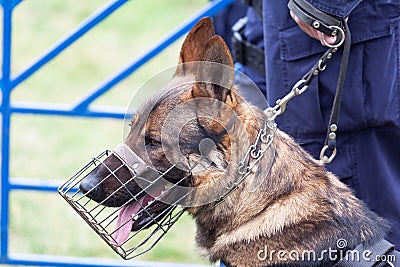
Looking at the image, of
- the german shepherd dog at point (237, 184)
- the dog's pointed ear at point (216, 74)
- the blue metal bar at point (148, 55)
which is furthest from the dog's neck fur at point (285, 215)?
the blue metal bar at point (148, 55)

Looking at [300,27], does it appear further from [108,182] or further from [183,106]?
[108,182]

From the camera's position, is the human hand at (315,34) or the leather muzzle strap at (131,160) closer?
the leather muzzle strap at (131,160)

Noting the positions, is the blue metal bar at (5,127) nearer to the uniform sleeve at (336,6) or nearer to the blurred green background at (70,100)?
the blurred green background at (70,100)

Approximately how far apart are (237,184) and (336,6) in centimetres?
69

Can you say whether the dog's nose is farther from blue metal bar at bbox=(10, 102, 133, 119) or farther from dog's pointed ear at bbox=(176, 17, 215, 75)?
blue metal bar at bbox=(10, 102, 133, 119)

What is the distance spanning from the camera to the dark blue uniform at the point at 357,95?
2.69 m

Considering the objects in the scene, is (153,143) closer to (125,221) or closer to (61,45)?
(125,221)

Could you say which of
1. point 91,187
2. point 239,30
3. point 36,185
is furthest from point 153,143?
point 36,185

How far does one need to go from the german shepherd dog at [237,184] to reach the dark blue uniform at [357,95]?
14.6 inches

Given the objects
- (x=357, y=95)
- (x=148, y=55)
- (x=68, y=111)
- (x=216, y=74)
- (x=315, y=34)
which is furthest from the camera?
(x=68, y=111)

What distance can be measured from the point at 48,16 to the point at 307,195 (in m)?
6.47

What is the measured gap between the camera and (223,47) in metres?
2.19

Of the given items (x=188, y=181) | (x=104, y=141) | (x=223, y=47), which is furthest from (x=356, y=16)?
(x=104, y=141)

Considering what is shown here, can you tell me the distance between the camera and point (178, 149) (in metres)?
2.29
